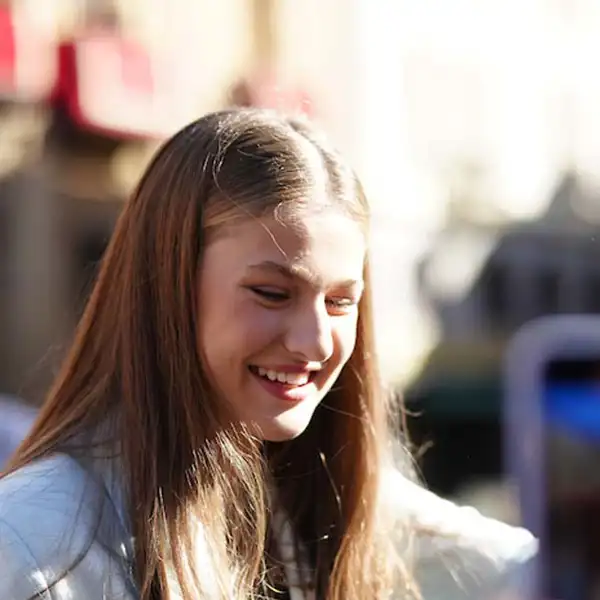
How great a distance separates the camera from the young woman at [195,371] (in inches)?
47.6

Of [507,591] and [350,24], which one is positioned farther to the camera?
[350,24]

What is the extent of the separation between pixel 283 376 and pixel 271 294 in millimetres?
101

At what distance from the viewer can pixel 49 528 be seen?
3.84 feet

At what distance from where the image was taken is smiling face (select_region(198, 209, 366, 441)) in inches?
49.8

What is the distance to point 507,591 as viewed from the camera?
5.30 feet

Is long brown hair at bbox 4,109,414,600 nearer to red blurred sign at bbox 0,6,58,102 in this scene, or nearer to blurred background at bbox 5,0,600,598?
blurred background at bbox 5,0,600,598

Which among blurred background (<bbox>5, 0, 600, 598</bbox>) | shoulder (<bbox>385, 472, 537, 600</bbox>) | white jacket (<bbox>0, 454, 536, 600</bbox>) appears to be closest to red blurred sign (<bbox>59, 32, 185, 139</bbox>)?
blurred background (<bbox>5, 0, 600, 598</bbox>)

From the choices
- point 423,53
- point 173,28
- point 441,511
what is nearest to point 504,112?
point 423,53

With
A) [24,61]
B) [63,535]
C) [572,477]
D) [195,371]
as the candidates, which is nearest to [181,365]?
[195,371]

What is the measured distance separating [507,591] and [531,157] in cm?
1201

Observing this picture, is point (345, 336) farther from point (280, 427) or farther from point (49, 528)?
point (49, 528)

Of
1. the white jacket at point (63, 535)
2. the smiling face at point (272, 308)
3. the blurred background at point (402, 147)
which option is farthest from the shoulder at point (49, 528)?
the blurred background at point (402, 147)

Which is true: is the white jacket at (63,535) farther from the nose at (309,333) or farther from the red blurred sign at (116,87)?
the red blurred sign at (116,87)

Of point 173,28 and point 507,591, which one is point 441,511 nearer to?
point 507,591
